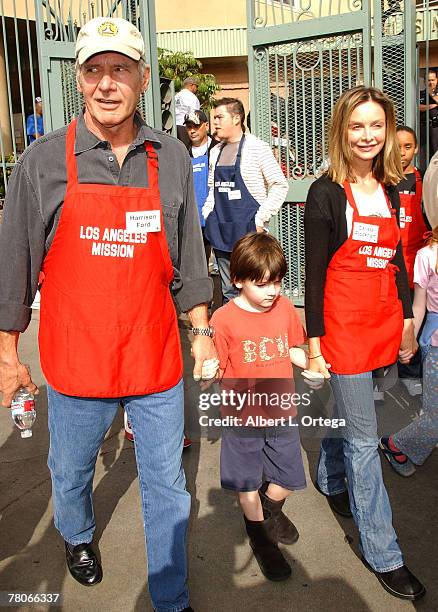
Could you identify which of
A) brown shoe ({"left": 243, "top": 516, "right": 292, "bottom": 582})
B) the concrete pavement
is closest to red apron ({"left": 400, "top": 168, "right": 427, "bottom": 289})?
the concrete pavement

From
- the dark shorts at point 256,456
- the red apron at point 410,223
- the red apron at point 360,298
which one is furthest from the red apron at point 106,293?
the red apron at point 410,223

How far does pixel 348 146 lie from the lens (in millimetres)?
2854

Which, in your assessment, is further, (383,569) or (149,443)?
(383,569)

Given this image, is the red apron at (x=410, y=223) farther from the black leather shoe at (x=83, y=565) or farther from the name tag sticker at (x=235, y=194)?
the black leather shoe at (x=83, y=565)

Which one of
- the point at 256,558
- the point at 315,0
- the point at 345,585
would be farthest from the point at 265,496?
the point at 315,0

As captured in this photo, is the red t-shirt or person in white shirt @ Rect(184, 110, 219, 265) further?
person in white shirt @ Rect(184, 110, 219, 265)

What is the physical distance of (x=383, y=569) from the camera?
9.19ft

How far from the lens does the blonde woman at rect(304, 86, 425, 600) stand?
2811 millimetres

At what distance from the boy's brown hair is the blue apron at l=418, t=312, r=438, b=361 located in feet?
3.47

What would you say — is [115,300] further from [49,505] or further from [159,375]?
[49,505]

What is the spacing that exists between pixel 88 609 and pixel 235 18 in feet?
75.9

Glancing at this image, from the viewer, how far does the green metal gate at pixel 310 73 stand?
6.09 m

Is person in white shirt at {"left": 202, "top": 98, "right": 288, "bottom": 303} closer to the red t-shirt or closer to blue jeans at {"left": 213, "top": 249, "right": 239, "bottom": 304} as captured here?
blue jeans at {"left": 213, "top": 249, "right": 239, "bottom": 304}

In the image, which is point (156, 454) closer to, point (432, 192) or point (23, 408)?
point (23, 408)
